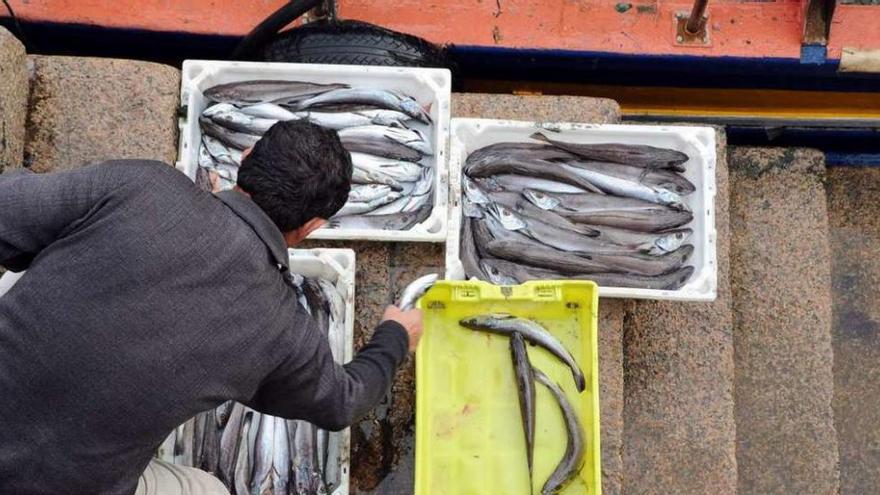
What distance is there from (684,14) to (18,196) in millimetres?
3338

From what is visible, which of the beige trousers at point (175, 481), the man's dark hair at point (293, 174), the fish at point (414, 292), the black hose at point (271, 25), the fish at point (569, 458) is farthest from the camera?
the black hose at point (271, 25)

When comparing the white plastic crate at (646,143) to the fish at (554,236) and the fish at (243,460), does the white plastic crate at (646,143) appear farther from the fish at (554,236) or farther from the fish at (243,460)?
the fish at (243,460)

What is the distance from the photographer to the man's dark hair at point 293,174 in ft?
8.44

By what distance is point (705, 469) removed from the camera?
13.4 feet

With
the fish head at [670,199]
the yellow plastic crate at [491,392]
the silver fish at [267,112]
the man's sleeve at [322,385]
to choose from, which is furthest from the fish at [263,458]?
the fish head at [670,199]

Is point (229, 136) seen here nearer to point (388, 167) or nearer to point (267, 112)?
point (267, 112)

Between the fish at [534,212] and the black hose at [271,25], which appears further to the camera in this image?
the black hose at [271,25]

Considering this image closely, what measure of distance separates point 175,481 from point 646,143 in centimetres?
254

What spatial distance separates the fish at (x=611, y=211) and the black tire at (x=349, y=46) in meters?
0.89

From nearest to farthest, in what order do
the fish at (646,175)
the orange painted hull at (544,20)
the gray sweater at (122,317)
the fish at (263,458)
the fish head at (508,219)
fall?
1. the gray sweater at (122,317)
2. the fish at (263,458)
3. the fish head at (508,219)
4. the fish at (646,175)
5. the orange painted hull at (544,20)

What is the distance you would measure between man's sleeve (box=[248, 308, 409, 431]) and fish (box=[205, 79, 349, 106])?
1.67m

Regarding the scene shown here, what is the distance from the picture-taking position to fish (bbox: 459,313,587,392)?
3652 millimetres

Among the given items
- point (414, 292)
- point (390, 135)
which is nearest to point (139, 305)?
point (414, 292)

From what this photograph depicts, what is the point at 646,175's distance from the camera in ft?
13.7
